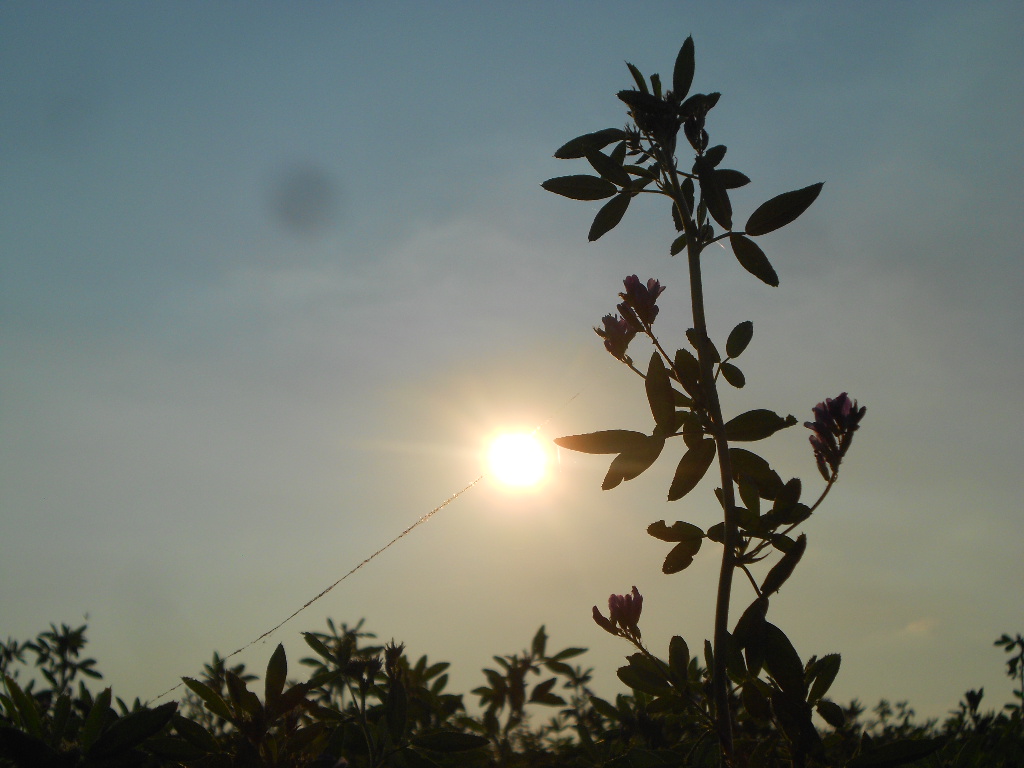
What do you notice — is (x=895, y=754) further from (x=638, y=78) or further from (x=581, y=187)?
(x=638, y=78)

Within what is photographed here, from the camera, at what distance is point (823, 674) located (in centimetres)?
226

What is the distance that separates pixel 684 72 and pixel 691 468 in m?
1.25

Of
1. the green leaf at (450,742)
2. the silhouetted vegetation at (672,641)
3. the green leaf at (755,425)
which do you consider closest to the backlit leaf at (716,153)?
the silhouetted vegetation at (672,641)

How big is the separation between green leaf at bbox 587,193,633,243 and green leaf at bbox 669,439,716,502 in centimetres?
76

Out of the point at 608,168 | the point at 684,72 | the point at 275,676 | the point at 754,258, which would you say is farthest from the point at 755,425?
the point at 275,676

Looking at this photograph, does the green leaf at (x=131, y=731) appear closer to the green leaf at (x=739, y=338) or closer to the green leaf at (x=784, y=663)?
the green leaf at (x=784, y=663)

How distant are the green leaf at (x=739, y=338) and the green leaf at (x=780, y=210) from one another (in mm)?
319

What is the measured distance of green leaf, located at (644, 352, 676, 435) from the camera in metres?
2.09

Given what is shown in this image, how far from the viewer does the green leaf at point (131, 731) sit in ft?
5.42

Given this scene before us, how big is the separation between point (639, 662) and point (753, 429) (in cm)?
83

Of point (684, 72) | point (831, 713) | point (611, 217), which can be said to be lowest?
point (831, 713)

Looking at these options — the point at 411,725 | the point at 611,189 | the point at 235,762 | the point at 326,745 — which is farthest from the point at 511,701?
the point at 611,189

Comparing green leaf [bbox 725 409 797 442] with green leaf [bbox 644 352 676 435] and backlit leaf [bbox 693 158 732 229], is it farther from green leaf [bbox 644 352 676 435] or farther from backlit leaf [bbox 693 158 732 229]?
backlit leaf [bbox 693 158 732 229]

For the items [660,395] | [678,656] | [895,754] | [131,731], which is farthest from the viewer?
[678,656]
